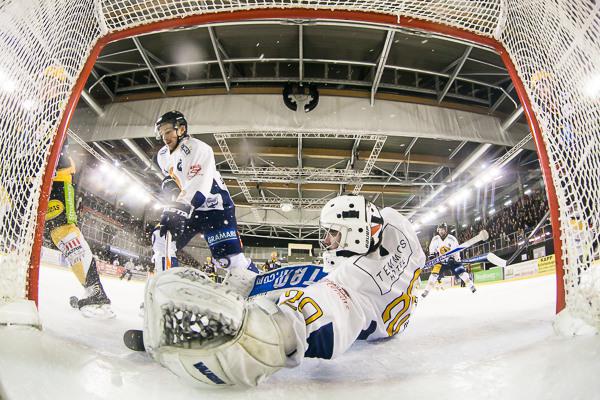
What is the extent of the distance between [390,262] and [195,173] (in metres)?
1.18

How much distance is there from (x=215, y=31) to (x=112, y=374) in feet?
13.6

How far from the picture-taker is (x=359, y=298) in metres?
0.84

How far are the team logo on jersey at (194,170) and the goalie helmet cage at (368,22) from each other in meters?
0.59

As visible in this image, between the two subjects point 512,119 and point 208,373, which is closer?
point 208,373

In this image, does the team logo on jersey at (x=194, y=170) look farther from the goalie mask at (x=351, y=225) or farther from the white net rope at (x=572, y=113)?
the white net rope at (x=572, y=113)

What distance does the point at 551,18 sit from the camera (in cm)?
123

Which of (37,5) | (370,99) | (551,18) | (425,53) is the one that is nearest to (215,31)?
(370,99)

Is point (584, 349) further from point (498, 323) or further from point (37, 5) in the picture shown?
point (37, 5)

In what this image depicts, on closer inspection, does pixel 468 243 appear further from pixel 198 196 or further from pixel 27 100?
pixel 27 100

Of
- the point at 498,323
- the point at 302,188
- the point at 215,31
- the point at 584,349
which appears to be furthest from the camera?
the point at 302,188

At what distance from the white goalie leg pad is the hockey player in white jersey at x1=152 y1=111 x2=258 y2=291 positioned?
1.19 meters

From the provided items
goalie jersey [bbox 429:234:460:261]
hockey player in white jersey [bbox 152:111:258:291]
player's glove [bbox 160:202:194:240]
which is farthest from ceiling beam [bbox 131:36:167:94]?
goalie jersey [bbox 429:234:460:261]

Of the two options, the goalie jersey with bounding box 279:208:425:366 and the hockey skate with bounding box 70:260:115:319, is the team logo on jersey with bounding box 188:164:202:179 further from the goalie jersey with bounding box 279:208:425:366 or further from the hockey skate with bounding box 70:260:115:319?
the goalie jersey with bounding box 279:208:425:366

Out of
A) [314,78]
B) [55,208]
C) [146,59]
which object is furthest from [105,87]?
[55,208]
